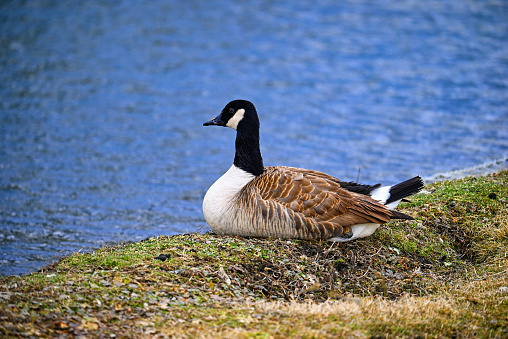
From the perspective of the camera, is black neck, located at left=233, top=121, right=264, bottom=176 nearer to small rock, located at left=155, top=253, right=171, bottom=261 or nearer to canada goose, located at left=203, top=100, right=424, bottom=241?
canada goose, located at left=203, top=100, right=424, bottom=241

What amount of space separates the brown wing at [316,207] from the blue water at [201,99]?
3134 millimetres

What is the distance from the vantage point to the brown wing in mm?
7242

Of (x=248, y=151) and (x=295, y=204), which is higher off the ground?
(x=248, y=151)

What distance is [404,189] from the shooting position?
760 centimetres

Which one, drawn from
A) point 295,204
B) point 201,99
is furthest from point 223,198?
point 201,99

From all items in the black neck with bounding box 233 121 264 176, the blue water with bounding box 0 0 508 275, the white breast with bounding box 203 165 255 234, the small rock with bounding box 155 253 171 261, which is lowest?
the blue water with bounding box 0 0 508 275

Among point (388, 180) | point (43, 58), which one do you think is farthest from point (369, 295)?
point (43, 58)

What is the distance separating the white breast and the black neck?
9 centimetres

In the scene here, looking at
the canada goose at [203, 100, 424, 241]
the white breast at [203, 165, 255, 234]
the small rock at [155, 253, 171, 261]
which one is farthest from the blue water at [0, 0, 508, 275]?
the small rock at [155, 253, 171, 261]

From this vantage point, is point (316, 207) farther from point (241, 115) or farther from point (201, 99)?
point (201, 99)

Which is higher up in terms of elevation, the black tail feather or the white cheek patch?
the white cheek patch

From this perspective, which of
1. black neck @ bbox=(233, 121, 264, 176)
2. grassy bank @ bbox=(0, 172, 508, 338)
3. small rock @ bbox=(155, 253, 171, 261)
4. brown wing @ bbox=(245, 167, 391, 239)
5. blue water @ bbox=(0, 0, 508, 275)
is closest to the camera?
grassy bank @ bbox=(0, 172, 508, 338)

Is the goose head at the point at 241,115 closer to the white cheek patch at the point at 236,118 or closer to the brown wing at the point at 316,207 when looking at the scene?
the white cheek patch at the point at 236,118

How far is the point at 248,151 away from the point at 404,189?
2269 millimetres
